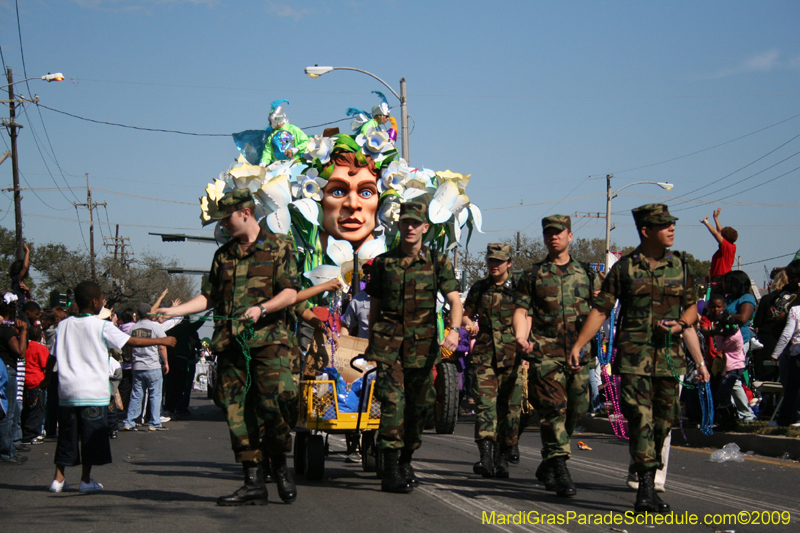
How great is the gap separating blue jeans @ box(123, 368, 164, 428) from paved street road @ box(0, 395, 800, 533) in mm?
3804

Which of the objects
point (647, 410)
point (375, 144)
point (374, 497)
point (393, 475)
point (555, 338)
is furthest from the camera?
point (375, 144)

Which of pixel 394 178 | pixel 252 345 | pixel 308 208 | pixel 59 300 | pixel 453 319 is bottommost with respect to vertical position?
pixel 252 345

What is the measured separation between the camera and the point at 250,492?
19.4 ft

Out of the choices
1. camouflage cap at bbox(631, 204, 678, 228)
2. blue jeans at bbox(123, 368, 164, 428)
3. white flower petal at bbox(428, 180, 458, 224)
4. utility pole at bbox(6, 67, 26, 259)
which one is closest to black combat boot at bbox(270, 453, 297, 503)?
camouflage cap at bbox(631, 204, 678, 228)

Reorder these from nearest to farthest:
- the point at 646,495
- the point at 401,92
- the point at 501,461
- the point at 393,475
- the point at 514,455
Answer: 1. the point at 646,495
2. the point at 393,475
3. the point at 501,461
4. the point at 514,455
5. the point at 401,92

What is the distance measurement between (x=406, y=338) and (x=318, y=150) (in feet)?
19.6

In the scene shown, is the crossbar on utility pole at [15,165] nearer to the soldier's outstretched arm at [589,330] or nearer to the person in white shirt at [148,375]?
the person in white shirt at [148,375]

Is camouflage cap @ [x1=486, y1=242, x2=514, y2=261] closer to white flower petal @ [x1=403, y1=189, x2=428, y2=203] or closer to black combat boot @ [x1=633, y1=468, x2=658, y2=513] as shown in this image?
black combat boot @ [x1=633, y1=468, x2=658, y2=513]

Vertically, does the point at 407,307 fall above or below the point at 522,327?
above

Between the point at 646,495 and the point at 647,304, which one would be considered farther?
the point at 647,304

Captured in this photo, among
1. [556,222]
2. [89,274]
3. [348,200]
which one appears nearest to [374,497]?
[556,222]

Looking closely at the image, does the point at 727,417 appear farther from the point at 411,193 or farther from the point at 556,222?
the point at 411,193

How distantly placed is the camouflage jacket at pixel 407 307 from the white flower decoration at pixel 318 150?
5.50 meters

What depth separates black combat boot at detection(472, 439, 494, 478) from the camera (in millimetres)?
7312
